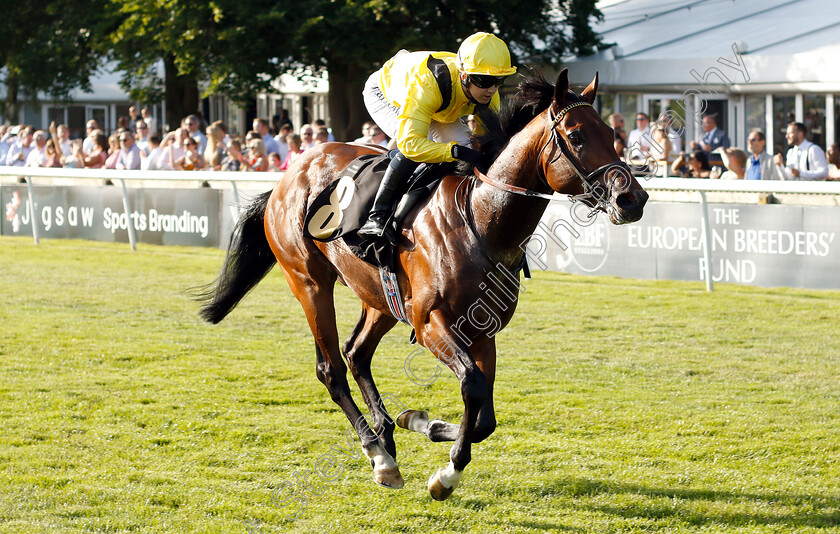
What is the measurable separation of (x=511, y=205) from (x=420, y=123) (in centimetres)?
52

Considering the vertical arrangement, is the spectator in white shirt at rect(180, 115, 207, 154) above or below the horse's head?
above

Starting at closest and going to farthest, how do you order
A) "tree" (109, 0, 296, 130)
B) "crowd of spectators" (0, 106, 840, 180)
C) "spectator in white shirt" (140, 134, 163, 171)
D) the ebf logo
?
"crowd of spectators" (0, 106, 840, 180)
the ebf logo
"spectator in white shirt" (140, 134, 163, 171)
"tree" (109, 0, 296, 130)

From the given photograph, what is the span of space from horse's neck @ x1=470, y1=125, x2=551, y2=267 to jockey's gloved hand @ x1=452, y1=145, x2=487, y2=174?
0.22ft

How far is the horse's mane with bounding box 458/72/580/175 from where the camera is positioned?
386cm

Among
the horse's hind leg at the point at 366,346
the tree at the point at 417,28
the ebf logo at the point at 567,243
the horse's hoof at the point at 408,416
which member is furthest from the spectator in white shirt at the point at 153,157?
the horse's hoof at the point at 408,416

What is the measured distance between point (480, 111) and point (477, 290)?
757mm

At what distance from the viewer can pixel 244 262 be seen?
5410 mm

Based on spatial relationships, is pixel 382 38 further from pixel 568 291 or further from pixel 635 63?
pixel 568 291

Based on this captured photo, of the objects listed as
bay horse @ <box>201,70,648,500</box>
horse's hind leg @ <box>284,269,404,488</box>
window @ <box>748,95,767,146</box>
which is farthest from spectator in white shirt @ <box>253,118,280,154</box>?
bay horse @ <box>201,70,648,500</box>

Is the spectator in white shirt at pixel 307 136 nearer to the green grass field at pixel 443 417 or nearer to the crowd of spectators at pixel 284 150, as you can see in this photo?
the crowd of spectators at pixel 284 150

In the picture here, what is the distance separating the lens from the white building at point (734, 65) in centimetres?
1343

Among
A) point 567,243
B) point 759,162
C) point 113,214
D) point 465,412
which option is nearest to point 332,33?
point 113,214

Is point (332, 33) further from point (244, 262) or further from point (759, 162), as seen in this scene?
point (244, 262)

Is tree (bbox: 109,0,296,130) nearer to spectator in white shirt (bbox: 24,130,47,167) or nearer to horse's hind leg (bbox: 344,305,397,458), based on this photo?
spectator in white shirt (bbox: 24,130,47,167)
